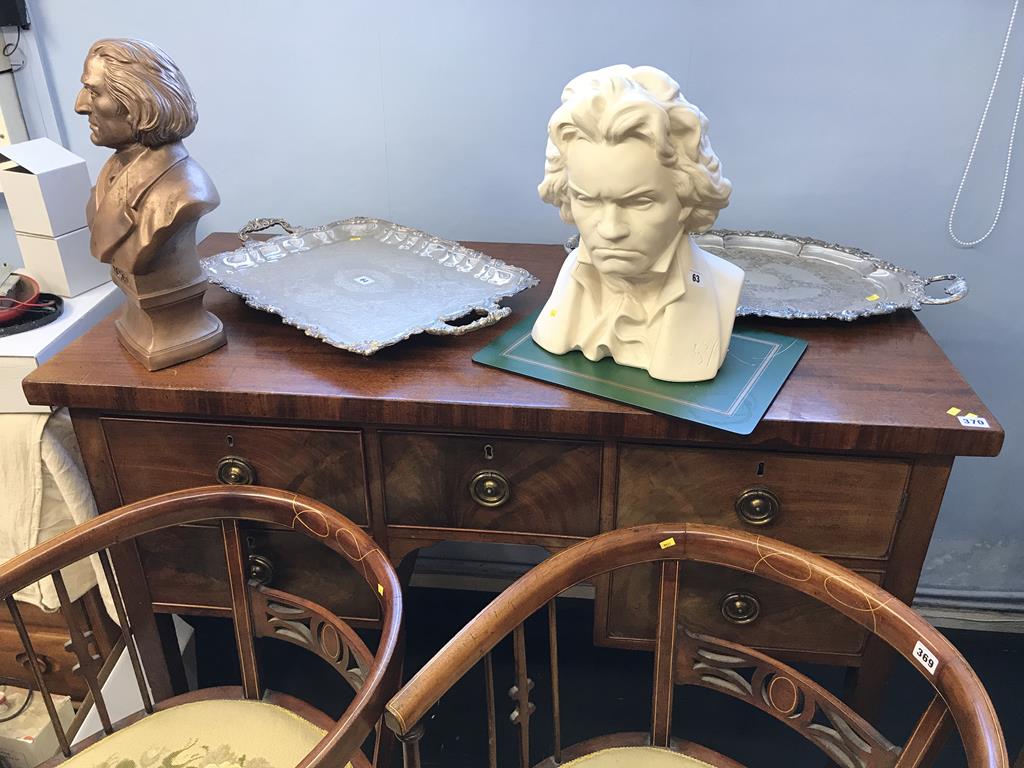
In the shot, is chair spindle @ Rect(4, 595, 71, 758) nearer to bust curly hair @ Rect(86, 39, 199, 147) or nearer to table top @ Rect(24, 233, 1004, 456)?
table top @ Rect(24, 233, 1004, 456)

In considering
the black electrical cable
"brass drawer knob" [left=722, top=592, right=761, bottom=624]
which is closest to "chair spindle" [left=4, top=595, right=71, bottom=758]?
"brass drawer knob" [left=722, top=592, right=761, bottom=624]

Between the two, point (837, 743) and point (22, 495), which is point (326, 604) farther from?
point (837, 743)

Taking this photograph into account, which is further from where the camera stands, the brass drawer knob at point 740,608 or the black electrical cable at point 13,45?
the black electrical cable at point 13,45

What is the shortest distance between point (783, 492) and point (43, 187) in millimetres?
1124

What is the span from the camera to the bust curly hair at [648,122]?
0.79 m

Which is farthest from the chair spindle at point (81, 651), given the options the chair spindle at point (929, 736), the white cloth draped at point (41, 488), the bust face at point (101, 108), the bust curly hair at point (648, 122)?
the chair spindle at point (929, 736)

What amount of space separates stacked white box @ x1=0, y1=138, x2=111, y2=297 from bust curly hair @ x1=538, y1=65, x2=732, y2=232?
0.80 meters

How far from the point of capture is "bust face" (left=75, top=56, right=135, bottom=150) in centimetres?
86

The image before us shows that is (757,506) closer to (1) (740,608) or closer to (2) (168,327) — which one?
(1) (740,608)

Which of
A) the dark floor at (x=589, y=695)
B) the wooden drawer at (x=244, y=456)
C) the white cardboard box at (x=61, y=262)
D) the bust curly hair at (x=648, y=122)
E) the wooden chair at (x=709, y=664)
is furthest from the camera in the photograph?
the dark floor at (x=589, y=695)

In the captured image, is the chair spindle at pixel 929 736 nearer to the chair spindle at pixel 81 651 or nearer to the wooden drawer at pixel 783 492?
the wooden drawer at pixel 783 492

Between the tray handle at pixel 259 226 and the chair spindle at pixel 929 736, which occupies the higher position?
the tray handle at pixel 259 226

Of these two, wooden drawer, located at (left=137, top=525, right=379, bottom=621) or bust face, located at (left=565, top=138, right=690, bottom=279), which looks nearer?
bust face, located at (left=565, top=138, right=690, bottom=279)

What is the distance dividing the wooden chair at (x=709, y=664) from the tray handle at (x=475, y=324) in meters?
0.35
